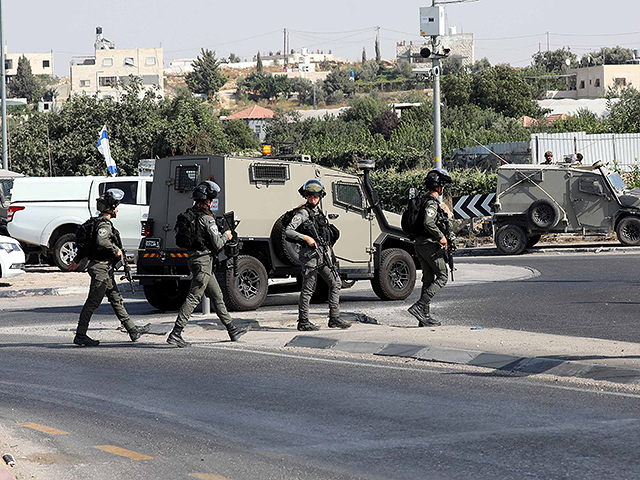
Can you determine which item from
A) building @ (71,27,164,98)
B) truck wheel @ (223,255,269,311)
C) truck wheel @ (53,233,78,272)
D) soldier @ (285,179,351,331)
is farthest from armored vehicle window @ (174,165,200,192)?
building @ (71,27,164,98)

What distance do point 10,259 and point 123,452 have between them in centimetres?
1360

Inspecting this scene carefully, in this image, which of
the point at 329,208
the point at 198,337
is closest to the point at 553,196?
the point at 329,208

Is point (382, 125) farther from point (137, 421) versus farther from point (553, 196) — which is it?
point (137, 421)

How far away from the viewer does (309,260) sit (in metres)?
11.6

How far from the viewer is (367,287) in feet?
61.1

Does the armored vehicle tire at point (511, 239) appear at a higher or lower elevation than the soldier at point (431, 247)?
lower

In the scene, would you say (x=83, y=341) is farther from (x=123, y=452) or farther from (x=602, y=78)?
(x=602, y=78)

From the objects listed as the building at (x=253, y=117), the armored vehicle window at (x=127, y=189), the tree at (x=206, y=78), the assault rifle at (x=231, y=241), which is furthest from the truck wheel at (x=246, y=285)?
the tree at (x=206, y=78)

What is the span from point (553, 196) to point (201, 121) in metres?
26.4

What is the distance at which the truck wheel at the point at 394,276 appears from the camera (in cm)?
1547

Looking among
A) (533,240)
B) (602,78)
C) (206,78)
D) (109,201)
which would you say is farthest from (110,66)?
(109,201)

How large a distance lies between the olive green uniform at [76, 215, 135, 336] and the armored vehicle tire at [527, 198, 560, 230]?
15.1 meters

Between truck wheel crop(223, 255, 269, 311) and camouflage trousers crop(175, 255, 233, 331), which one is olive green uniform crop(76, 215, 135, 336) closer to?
camouflage trousers crop(175, 255, 233, 331)

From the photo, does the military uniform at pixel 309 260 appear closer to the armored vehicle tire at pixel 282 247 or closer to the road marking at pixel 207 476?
the armored vehicle tire at pixel 282 247
